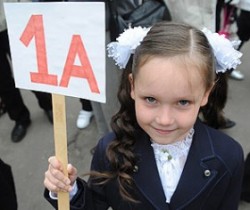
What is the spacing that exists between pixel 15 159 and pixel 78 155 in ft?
1.55

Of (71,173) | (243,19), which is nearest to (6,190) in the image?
(71,173)

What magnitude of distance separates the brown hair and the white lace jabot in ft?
0.28

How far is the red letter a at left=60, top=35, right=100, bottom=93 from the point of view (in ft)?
3.26

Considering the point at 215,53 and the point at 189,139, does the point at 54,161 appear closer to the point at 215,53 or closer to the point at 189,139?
the point at 189,139

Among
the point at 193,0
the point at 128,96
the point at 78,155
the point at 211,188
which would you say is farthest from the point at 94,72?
the point at 78,155

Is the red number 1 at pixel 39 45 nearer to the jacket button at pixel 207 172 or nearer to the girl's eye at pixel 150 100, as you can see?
the girl's eye at pixel 150 100

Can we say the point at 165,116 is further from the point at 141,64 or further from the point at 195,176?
the point at 195,176

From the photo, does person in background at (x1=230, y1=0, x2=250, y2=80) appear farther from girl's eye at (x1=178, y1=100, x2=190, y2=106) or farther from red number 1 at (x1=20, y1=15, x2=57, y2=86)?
red number 1 at (x1=20, y1=15, x2=57, y2=86)

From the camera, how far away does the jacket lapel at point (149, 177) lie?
1.30 metres

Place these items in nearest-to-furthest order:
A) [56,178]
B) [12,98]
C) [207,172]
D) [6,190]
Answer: [56,178] → [207,172] → [6,190] → [12,98]

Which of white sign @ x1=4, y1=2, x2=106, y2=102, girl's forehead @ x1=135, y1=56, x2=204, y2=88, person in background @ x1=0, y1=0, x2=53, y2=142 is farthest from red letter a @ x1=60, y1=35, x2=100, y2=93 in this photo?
person in background @ x1=0, y1=0, x2=53, y2=142

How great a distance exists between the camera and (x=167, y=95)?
3.53ft

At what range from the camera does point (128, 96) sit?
1.37 metres

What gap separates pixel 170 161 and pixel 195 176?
0.10 meters
